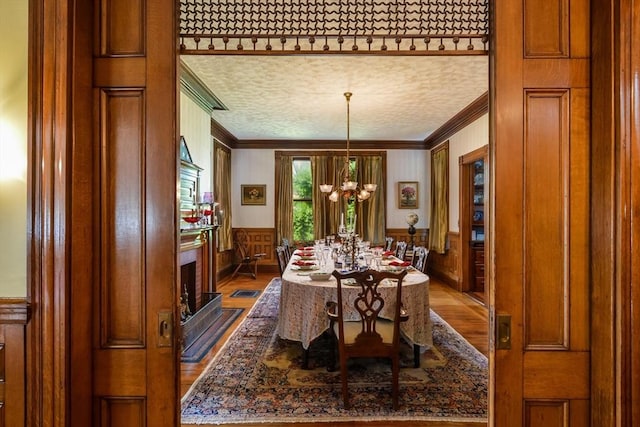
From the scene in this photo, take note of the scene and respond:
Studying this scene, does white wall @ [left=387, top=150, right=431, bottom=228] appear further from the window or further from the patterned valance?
the patterned valance

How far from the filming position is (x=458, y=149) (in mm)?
6043

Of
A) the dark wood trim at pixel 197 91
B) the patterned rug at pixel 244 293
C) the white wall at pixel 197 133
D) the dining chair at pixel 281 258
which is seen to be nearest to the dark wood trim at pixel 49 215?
the dark wood trim at pixel 197 91

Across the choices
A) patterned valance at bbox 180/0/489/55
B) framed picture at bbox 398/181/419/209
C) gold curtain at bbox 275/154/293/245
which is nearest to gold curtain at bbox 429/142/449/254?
framed picture at bbox 398/181/419/209

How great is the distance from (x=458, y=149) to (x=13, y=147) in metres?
5.97

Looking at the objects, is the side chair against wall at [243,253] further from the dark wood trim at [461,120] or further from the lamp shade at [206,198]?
the dark wood trim at [461,120]

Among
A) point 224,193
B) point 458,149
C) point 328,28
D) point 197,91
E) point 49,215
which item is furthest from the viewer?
point 224,193

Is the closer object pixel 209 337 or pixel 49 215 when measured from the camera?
pixel 49 215

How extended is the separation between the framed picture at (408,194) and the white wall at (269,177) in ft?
0.30

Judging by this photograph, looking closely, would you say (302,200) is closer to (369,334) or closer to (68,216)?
(369,334)

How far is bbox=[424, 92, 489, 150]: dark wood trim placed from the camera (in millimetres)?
4863

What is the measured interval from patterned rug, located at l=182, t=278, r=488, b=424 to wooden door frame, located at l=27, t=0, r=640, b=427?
1.33m

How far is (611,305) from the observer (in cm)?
121

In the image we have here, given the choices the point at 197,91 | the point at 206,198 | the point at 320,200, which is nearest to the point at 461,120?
the point at 320,200

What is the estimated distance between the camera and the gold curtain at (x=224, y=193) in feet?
21.9
